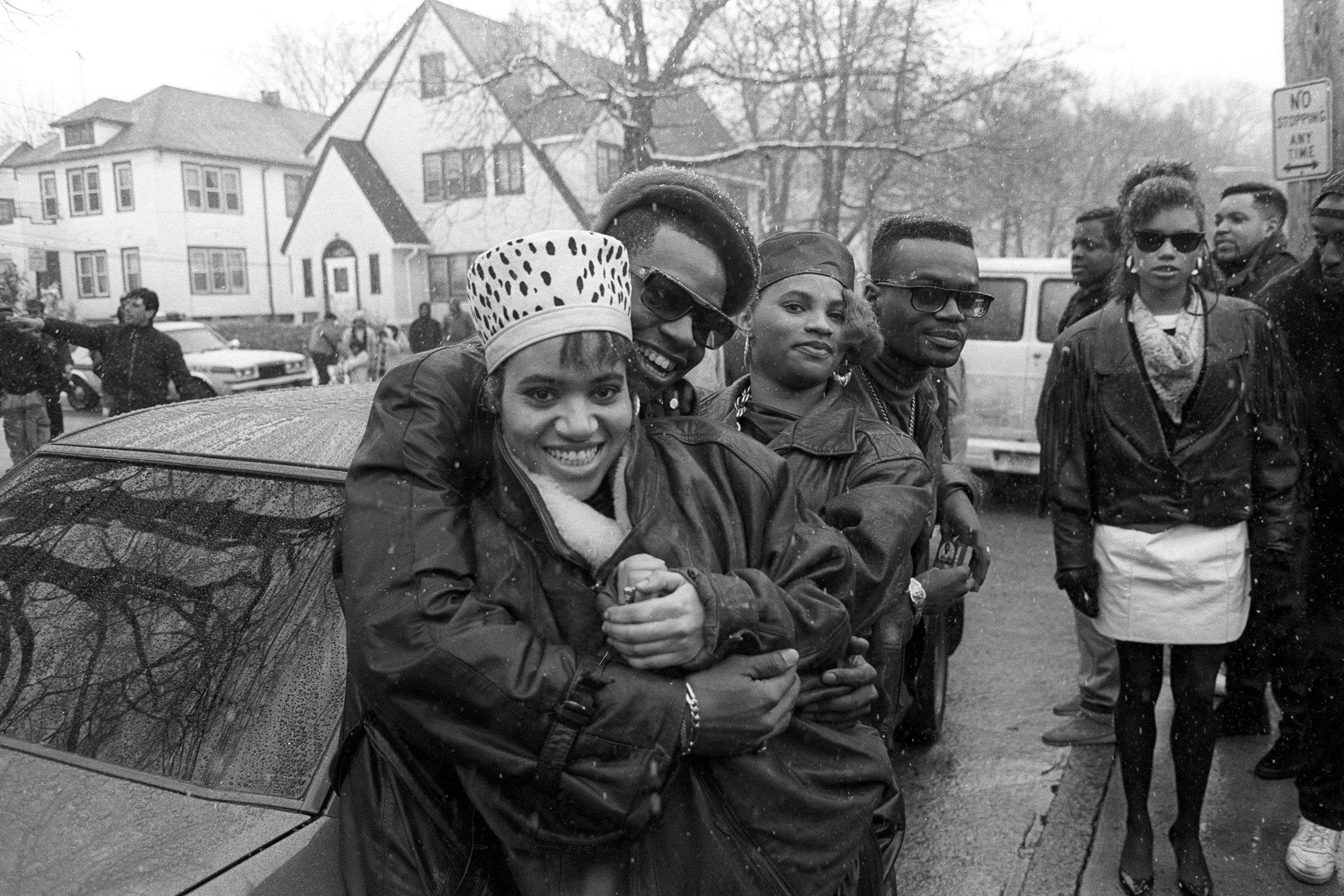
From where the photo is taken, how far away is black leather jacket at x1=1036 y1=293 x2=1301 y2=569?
→ 10.5 feet

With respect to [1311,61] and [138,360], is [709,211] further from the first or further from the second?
[138,360]

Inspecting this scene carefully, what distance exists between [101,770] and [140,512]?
28.3 inches

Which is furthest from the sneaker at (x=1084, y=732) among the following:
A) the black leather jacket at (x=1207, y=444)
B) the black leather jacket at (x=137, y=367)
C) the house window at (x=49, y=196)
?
the house window at (x=49, y=196)

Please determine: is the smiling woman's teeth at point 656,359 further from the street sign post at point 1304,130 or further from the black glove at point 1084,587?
the street sign post at point 1304,130

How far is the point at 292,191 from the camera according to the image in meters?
38.6

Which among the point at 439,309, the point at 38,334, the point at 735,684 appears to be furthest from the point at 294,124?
the point at 735,684

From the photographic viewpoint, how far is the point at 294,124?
40438 millimetres

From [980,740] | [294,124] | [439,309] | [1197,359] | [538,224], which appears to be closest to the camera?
[1197,359]

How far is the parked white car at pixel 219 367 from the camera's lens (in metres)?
17.3

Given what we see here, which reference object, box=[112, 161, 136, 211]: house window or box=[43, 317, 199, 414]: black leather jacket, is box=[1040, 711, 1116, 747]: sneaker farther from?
box=[112, 161, 136, 211]: house window

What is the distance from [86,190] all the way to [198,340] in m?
19.1

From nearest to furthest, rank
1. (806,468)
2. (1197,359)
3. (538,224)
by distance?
1. (806,468)
2. (1197,359)
3. (538,224)

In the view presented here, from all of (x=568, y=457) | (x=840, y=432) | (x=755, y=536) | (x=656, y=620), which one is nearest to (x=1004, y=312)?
(x=840, y=432)

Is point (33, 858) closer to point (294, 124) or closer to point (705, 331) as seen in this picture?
point (705, 331)
